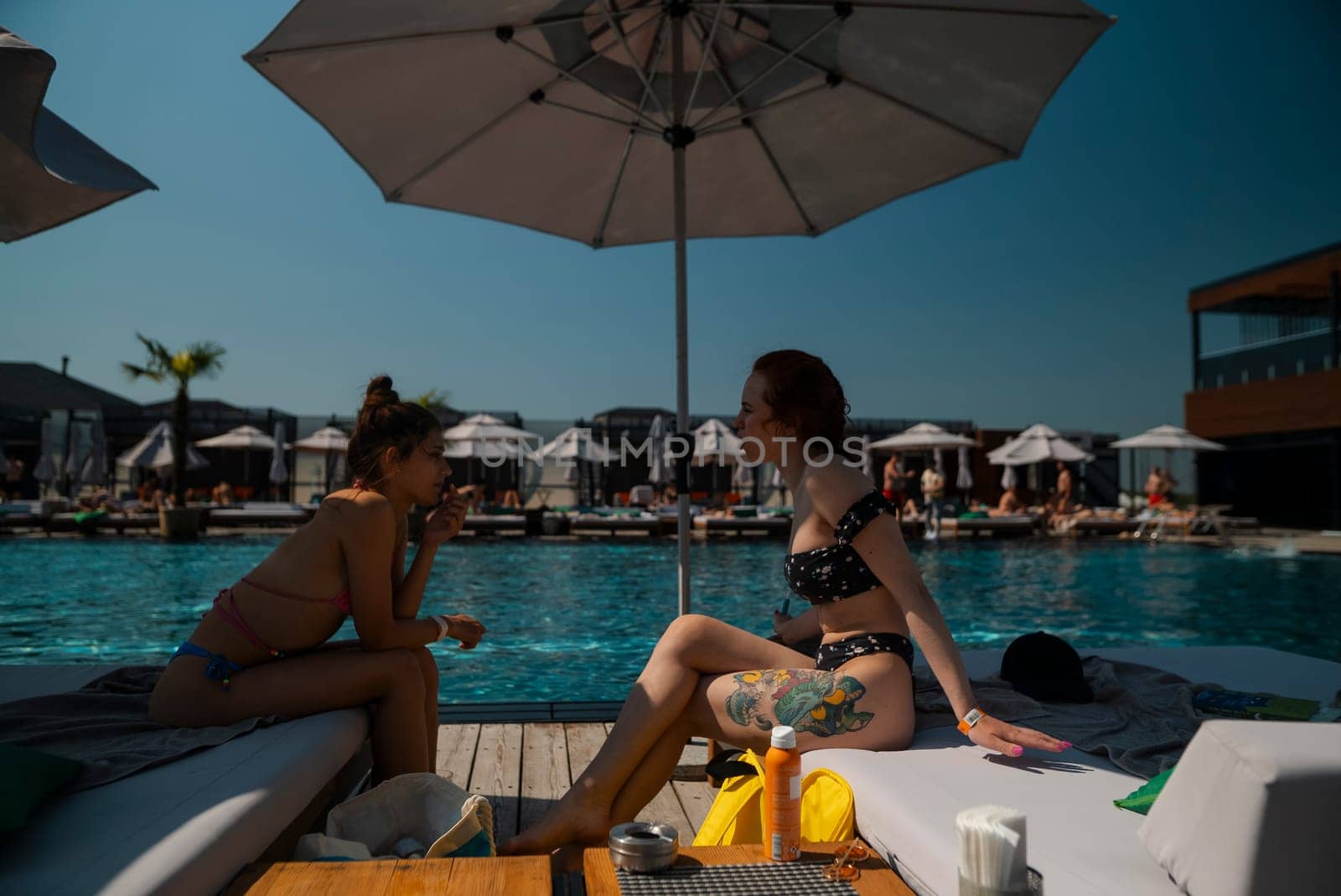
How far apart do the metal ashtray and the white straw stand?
0.44 m

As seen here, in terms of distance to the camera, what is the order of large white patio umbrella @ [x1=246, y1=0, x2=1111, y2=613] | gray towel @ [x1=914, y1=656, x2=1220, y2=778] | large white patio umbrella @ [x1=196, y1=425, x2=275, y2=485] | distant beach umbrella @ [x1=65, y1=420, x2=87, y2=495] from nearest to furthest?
gray towel @ [x1=914, y1=656, x2=1220, y2=778] < large white patio umbrella @ [x1=246, y1=0, x2=1111, y2=613] < distant beach umbrella @ [x1=65, y1=420, x2=87, y2=495] < large white patio umbrella @ [x1=196, y1=425, x2=275, y2=485]

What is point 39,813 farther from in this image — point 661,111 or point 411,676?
point 661,111

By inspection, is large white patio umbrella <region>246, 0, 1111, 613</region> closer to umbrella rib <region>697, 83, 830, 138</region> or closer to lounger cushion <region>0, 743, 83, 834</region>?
umbrella rib <region>697, 83, 830, 138</region>

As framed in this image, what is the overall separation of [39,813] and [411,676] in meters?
0.81

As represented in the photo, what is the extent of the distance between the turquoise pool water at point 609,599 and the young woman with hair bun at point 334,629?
2840 millimetres

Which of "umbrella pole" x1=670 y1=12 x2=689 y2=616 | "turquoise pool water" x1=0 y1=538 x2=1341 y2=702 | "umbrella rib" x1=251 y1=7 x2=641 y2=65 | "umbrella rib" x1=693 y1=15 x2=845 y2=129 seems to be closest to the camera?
"umbrella rib" x1=251 y1=7 x2=641 y2=65

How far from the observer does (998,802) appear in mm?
1442

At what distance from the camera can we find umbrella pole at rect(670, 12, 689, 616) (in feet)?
10.4

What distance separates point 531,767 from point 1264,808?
216 cm

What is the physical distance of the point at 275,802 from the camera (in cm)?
140

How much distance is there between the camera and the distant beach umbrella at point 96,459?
1775 cm

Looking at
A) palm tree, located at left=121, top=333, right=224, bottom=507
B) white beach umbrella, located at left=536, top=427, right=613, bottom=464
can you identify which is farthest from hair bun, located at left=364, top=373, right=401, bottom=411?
palm tree, located at left=121, top=333, right=224, bottom=507

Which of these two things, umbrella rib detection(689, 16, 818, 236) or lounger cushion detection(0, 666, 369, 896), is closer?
lounger cushion detection(0, 666, 369, 896)

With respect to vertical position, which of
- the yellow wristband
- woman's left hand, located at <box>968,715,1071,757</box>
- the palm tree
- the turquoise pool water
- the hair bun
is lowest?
the turquoise pool water
